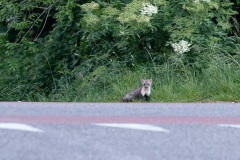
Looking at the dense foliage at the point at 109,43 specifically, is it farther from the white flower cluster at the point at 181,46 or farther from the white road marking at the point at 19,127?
the white road marking at the point at 19,127

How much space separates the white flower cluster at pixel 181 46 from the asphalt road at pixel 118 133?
168 inches

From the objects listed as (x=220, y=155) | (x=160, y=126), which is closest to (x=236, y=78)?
(x=160, y=126)

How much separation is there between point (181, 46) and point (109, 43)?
191cm

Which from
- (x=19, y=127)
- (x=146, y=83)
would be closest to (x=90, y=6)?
(x=146, y=83)

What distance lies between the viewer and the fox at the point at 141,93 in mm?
12625

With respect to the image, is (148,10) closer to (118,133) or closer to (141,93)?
(141,93)

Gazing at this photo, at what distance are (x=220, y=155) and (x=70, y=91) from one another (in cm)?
856

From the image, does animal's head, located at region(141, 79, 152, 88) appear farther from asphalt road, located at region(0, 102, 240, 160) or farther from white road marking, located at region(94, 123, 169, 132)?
white road marking, located at region(94, 123, 169, 132)

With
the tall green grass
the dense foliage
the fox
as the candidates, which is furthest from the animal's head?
the dense foliage

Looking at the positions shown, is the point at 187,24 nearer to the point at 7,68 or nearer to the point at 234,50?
the point at 234,50

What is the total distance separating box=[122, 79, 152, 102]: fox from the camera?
12.6m

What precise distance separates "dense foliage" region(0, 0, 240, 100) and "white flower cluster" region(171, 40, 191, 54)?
0.02m

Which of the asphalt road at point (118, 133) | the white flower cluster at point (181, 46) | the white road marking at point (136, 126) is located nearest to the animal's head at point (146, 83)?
the white flower cluster at point (181, 46)

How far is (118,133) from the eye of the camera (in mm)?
7480
